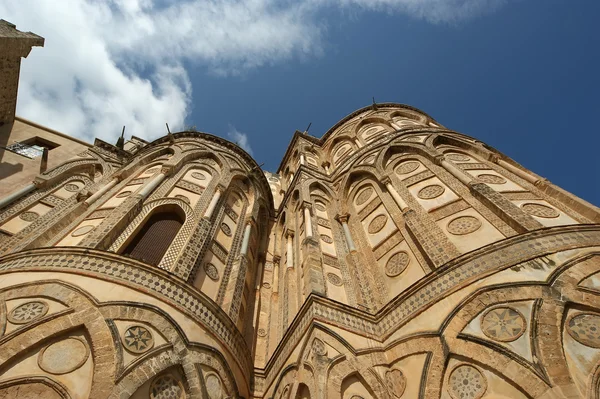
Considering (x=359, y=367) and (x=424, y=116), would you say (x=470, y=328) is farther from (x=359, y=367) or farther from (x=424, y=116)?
(x=424, y=116)

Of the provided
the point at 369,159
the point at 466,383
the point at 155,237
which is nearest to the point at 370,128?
the point at 369,159

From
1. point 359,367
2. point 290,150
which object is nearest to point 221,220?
point 359,367

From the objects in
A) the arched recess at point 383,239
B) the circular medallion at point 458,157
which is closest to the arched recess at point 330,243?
the arched recess at point 383,239

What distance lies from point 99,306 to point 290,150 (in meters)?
Result: 17.6

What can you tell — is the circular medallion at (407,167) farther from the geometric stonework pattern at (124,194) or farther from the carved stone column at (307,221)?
the geometric stonework pattern at (124,194)

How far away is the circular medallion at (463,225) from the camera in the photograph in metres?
8.82

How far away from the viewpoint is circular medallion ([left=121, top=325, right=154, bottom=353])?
595cm

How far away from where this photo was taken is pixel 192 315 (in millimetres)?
7129

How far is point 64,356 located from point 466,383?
5.67 meters

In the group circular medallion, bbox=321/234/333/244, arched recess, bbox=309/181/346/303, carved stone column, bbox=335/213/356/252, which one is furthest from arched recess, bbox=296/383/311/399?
circular medallion, bbox=321/234/333/244

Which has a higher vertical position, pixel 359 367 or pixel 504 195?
pixel 504 195

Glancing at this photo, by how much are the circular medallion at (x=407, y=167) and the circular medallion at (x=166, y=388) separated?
924 centimetres

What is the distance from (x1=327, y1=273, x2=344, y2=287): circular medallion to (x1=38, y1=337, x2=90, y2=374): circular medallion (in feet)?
17.3

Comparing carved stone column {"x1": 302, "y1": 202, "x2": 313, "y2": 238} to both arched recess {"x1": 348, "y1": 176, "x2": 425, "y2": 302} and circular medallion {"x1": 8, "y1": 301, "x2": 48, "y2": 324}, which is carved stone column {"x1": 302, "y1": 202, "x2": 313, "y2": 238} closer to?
arched recess {"x1": 348, "y1": 176, "x2": 425, "y2": 302}
